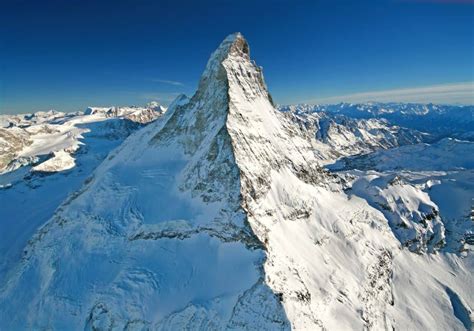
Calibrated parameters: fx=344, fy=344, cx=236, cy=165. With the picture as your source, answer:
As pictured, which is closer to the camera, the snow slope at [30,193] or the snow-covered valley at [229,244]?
the snow-covered valley at [229,244]

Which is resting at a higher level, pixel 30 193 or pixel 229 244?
pixel 229 244

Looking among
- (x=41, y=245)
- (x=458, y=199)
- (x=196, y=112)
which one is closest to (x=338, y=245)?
(x=196, y=112)

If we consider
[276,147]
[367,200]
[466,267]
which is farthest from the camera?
[367,200]

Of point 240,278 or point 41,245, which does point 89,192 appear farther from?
point 240,278

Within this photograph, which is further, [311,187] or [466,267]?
[466,267]

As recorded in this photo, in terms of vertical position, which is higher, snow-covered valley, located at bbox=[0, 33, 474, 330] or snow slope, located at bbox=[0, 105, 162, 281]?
snow-covered valley, located at bbox=[0, 33, 474, 330]

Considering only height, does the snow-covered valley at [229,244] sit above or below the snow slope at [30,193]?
above

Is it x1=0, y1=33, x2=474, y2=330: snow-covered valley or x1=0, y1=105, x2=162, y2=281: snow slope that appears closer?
x1=0, y1=33, x2=474, y2=330: snow-covered valley

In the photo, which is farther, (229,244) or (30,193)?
(30,193)
